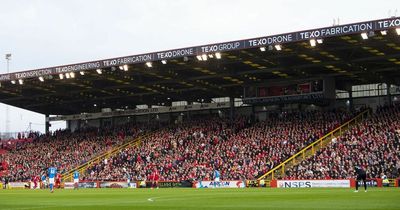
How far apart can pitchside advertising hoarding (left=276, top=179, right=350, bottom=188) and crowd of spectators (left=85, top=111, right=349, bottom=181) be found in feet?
10.8

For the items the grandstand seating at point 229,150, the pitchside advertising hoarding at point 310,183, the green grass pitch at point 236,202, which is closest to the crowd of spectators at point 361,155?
the grandstand seating at point 229,150

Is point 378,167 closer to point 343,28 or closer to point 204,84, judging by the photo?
point 343,28

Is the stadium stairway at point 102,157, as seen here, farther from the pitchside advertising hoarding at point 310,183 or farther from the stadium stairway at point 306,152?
the pitchside advertising hoarding at point 310,183

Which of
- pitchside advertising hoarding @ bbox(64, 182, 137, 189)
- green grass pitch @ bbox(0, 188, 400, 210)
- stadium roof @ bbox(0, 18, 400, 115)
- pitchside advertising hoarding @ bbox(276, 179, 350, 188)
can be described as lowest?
pitchside advertising hoarding @ bbox(64, 182, 137, 189)

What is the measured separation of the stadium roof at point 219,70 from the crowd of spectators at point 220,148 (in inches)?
166

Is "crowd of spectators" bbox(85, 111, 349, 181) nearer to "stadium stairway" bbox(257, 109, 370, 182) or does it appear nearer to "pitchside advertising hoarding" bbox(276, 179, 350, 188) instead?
"stadium stairway" bbox(257, 109, 370, 182)

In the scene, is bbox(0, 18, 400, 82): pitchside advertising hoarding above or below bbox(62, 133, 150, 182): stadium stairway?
above

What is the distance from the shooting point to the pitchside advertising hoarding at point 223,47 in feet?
147

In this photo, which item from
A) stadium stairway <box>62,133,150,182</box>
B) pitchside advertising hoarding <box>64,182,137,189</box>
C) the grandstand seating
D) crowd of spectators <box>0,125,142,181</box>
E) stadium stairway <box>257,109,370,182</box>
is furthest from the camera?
crowd of spectators <box>0,125,142,181</box>

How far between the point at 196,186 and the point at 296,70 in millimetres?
13838

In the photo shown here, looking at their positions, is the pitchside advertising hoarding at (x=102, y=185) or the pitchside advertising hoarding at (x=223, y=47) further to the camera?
the pitchside advertising hoarding at (x=102, y=185)

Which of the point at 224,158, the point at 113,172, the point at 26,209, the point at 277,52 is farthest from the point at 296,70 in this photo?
the point at 26,209

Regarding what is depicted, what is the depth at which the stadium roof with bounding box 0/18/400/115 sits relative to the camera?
48.8m

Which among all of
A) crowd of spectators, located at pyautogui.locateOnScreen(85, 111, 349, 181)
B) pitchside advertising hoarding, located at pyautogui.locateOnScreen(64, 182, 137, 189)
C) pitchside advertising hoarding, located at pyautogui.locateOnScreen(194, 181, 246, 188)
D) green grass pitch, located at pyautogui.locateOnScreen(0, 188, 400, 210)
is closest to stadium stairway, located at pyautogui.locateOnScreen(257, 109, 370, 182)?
crowd of spectators, located at pyautogui.locateOnScreen(85, 111, 349, 181)
